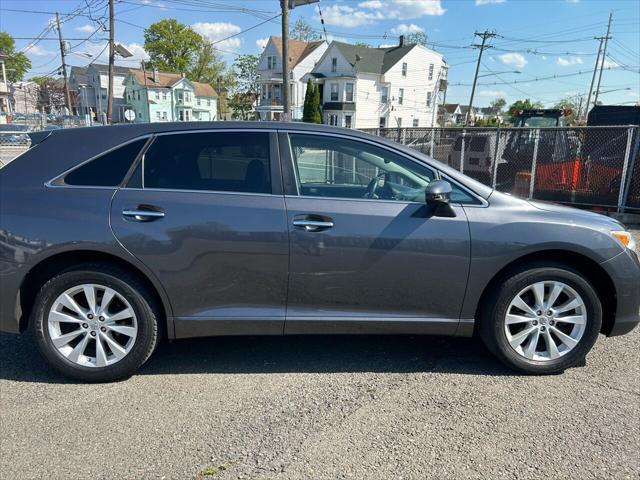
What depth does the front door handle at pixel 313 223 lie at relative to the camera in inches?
121

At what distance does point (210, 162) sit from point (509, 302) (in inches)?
90.1

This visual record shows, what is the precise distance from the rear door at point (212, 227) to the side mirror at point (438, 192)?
0.97m

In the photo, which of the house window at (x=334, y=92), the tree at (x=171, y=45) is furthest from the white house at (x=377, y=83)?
the tree at (x=171, y=45)

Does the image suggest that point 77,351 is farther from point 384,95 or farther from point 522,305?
point 384,95

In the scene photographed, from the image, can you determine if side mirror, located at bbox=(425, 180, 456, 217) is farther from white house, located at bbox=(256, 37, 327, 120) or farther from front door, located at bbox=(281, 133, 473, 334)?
white house, located at bbox=(256, 37, 327, 120)

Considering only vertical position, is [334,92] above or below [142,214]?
above

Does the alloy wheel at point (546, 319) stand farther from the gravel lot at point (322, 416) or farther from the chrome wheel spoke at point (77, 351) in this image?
the chrome wheel spoke at point (77, 351)

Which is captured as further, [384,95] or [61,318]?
[384,95]

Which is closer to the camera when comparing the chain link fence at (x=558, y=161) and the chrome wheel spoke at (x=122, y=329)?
the chrome wheel spoke at (x=122, y=329)

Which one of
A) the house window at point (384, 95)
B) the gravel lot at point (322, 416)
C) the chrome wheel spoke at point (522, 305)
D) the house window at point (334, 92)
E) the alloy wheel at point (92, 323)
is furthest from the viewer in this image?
the house window at point (384, 95)

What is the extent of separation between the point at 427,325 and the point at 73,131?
288cm

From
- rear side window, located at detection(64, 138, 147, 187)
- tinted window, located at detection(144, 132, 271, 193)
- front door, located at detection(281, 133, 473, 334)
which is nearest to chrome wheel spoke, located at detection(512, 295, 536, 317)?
front door, located at detection(281, 133, 473, 334)

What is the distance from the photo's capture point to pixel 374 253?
309cm

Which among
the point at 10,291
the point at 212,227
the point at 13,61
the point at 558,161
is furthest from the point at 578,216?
the point at 13,61
